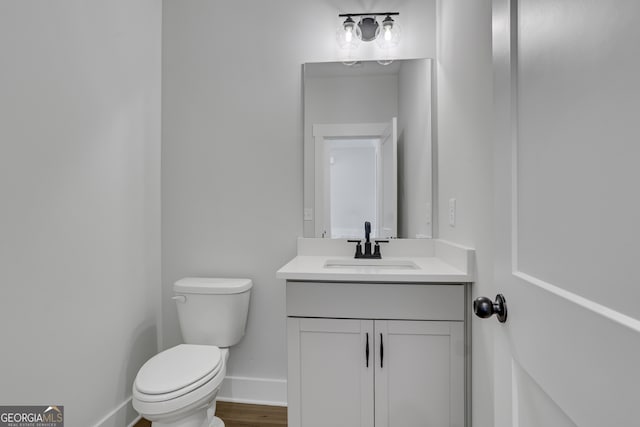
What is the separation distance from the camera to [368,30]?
72.1 inches

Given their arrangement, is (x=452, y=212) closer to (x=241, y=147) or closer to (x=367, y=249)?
(x=367, y=249)

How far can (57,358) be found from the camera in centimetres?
132

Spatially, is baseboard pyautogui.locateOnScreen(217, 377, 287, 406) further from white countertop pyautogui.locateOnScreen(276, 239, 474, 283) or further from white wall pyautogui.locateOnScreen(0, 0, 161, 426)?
white countertop pyautogui.locateOnScreen(276, 239, 474, 283)

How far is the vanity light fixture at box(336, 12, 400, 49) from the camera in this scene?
1.81m

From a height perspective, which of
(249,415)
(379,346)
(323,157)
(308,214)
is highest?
(323,157)

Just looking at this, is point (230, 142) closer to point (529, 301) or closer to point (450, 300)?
point (450, 300)

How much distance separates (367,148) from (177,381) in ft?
4.89

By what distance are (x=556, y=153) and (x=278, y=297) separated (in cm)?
167

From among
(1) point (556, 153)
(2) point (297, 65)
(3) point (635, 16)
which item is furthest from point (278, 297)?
(3) point (635, 16)

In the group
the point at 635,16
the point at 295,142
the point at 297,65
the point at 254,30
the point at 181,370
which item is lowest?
the point at 181,370

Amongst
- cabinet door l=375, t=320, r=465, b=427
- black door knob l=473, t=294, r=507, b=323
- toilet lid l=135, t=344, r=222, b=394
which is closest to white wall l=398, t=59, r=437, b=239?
cabinet door l=375, t=320, r=465, b=427

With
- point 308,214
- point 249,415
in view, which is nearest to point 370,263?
point 308,214

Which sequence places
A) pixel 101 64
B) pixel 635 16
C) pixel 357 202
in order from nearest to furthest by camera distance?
pixel 635 16 < pixel 101 64 < pixel 357 202

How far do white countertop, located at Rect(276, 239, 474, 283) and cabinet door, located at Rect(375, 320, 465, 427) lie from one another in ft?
0.69
